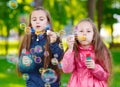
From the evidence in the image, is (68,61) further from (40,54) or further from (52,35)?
(40,54)

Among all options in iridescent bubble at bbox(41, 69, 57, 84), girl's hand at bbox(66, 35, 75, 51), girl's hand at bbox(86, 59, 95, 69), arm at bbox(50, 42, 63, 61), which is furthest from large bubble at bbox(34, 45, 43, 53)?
girl's hand at bbox(86, 59, 95, 69)

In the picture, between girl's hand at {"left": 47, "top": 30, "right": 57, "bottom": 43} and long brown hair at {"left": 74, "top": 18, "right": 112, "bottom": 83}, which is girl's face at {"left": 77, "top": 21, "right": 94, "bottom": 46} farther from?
girl's hand at {"left": 47, "top": 30, "right": 57, "bottom": 43}

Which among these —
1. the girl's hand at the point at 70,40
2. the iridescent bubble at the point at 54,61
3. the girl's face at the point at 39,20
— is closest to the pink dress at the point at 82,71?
the girl's hand at the point at 70,40

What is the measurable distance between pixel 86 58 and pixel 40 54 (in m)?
0.68

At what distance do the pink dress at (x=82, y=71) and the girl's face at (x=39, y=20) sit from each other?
1.76 feet

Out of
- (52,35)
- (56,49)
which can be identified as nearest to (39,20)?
(52,35)

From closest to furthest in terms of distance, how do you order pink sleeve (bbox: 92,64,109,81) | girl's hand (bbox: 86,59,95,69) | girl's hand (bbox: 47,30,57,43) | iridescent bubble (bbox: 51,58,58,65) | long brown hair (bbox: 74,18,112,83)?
girl's hand (bbox: 86,59,95,69) < pink sleeve (bbox: 92,64,109,81) < long brown hair (bbox: 74,18,112,83) < girl's hand (bbox: 47,30,57,43) < iridescent bubble (bbox: 51,58,58,65)

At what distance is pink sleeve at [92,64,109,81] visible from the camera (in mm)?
5071

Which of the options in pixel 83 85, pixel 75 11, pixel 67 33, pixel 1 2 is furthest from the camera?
pixel 75 11

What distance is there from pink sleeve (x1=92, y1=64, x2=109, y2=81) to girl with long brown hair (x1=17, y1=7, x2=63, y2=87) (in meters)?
0.53

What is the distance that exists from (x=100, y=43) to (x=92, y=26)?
21 cm

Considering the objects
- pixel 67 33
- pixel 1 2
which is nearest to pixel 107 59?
pixel 67 33

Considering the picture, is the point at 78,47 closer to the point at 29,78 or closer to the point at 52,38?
the point at 52,38

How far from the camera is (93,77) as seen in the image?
518cm
